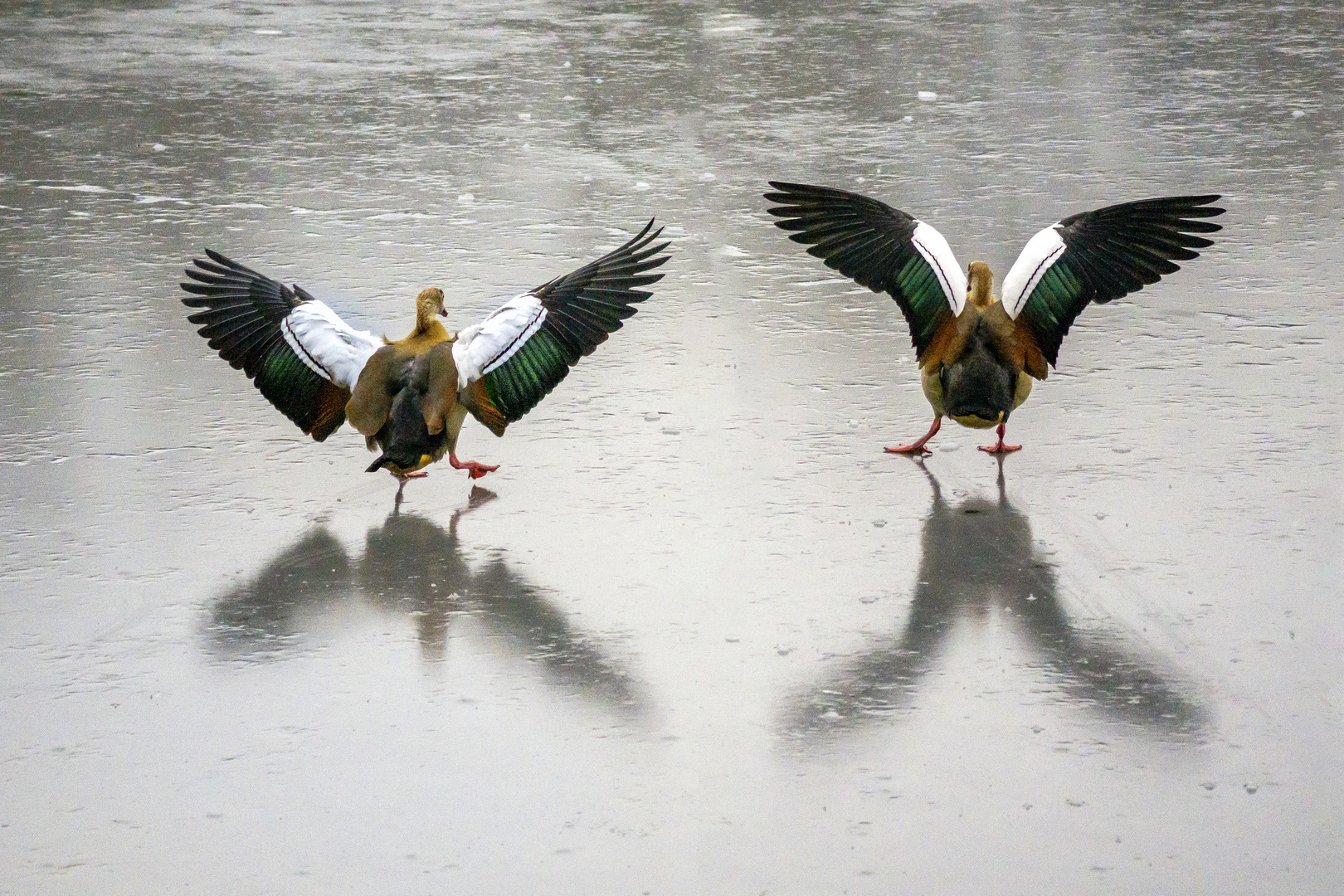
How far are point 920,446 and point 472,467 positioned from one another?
59.3 inches

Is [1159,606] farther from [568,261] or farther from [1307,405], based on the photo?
[568,261]

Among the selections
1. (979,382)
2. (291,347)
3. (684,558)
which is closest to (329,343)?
(291,347)

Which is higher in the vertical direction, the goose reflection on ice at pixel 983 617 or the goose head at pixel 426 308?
the goose head at pixel 426 308

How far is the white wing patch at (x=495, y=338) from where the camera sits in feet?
18.0

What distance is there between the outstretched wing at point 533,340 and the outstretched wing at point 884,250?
56 centimetres

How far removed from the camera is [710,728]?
4.03 m

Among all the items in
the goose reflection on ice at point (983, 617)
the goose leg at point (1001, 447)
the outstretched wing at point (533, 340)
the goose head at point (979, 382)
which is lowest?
the goose leg at point (1001, 447)

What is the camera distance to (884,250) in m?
5.66

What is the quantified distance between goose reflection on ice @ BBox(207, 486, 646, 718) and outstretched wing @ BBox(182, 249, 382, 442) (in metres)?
0.54

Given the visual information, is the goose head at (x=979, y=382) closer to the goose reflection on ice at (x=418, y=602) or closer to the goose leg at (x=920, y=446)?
the goose leg at (x=920, y=446)

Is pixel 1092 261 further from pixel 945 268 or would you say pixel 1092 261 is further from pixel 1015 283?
pixel 945 268

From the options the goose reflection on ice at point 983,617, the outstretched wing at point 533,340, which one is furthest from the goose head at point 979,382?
the outstretched wing at point 533,340

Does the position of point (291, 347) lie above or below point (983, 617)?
above

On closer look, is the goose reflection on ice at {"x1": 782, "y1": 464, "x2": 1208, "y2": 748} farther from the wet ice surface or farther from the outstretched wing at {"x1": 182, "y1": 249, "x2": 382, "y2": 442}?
the outstretched wing at {"x1": 182, "y1": 249, "x2": 382, "y2": 442}
